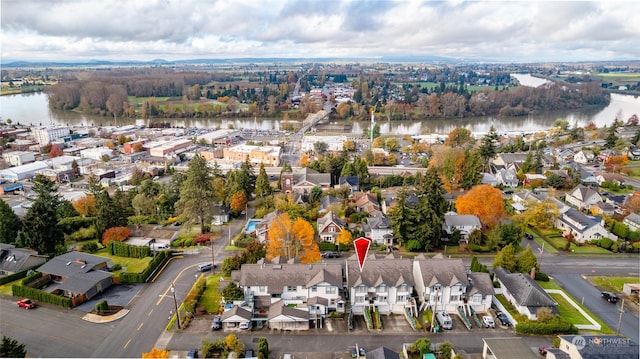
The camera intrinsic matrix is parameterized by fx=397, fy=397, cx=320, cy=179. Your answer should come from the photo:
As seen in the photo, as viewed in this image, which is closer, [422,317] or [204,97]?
[422,317]

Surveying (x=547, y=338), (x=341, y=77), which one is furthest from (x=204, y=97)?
→ (x=547, y=338)

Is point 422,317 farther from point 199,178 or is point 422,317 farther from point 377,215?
point 199,178

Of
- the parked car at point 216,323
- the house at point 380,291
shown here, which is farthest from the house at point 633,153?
the parked car at point 216,323

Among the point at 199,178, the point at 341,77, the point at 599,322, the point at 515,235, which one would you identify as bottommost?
the point at 599,322

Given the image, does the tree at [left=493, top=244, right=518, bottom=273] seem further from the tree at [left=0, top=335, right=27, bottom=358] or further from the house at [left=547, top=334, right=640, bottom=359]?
the tree at [left=0, top=335, right=27, bottom=358]

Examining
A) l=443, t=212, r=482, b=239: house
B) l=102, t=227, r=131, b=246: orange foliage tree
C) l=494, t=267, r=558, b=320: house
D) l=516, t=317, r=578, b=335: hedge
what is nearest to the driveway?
l=102, t=227, r=131, b=246: orange foliage tree

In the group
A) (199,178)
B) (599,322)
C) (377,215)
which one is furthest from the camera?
(377,215)

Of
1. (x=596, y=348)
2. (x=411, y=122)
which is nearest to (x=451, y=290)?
(x=596, y=348)
